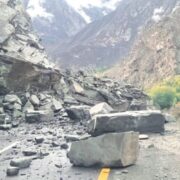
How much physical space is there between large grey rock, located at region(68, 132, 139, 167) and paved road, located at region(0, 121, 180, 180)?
182mm

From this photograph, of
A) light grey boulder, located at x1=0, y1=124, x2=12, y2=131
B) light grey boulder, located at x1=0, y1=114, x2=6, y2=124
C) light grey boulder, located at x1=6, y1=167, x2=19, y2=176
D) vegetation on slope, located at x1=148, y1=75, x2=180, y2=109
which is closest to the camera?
light grey boulder, located at x1=6, y1=167, x2=19, y2=176

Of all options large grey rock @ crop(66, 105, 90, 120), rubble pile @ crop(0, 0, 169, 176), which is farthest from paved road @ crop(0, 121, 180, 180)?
large grey rock @ crop(66, 105, 90, 120)

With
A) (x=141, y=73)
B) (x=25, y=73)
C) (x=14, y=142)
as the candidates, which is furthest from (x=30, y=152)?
(x=141, y=73)

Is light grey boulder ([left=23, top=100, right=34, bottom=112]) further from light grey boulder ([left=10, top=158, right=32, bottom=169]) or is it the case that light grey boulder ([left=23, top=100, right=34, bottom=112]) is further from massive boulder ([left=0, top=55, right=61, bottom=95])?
light grey boulder ([left=10, top=158, right=32, bottom=169])

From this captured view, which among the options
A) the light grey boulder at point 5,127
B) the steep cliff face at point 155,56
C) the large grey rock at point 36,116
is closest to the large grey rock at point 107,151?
the light grey boulder at point 5,127

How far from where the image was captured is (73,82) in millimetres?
27703

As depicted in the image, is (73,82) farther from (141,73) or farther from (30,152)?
(141,73)

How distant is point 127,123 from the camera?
491 inches

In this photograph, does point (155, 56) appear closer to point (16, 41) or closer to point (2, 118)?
point (16, 41)

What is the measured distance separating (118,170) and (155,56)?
11087 cm

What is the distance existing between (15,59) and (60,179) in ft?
58.0

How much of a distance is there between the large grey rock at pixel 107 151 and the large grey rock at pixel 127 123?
161 cm

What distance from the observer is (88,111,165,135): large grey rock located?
11.2 m

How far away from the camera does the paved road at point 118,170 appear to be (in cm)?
837
